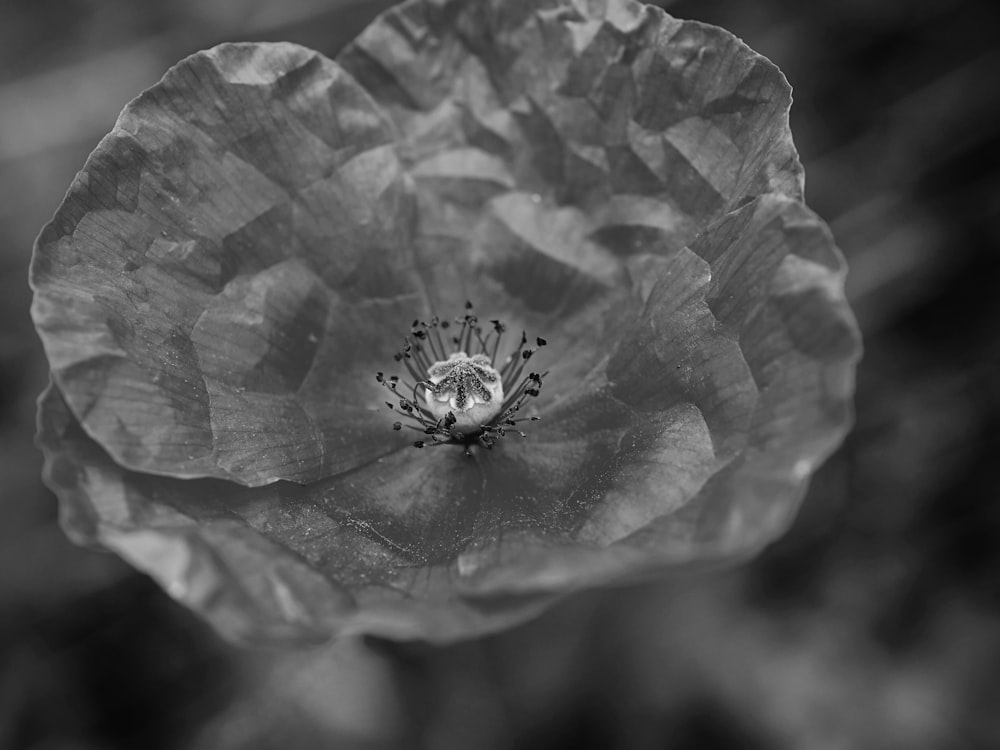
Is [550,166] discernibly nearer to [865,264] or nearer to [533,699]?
[533,699]

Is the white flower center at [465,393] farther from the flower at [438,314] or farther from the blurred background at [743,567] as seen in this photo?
the blurred background at [743,567]

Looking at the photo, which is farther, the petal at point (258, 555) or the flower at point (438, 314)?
the flower at point (438, 314)

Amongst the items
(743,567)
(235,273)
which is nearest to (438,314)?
(235,273)

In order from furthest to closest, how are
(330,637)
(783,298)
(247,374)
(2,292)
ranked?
(2,292) → (247,374) → (783,298) → (330,637)

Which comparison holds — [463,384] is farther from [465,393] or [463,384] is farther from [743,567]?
[743,567]

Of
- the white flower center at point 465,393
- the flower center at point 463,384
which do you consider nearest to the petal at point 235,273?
the flower center at point 463,384

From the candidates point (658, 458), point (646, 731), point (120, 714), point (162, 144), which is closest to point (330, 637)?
point (658, 458)
